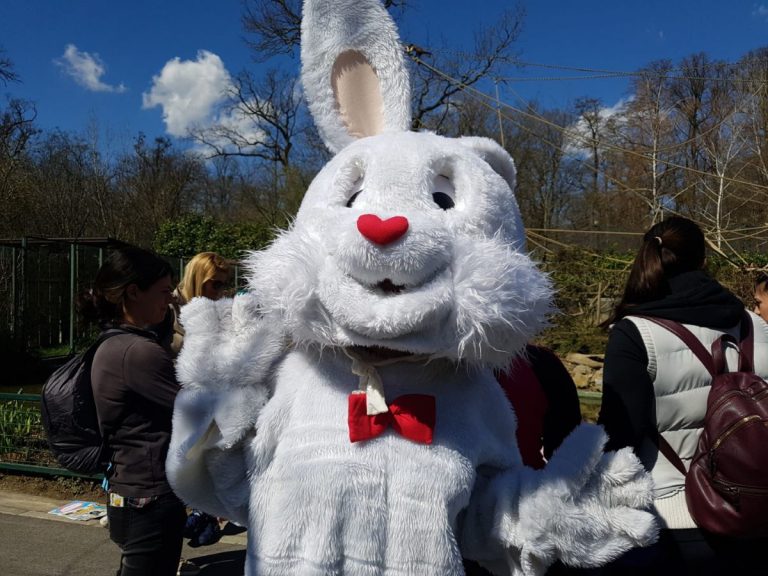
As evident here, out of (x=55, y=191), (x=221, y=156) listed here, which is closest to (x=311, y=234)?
(x=221, y=156)

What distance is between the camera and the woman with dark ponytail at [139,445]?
2309mm

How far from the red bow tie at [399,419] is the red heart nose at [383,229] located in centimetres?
39

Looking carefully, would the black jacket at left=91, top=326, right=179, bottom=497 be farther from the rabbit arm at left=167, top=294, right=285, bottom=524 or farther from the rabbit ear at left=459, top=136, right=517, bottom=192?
the rabbit ear at left=459, top=136, right=517, bottom=192

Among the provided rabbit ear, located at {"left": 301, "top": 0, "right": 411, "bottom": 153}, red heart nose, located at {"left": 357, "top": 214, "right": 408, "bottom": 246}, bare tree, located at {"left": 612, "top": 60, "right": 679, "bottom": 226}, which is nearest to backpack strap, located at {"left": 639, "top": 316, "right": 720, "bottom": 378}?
rabbit ear, located at {"left": 301, "top": 0, "right": 411, "bottom": 153}

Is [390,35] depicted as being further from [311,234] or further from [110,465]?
[110,465]

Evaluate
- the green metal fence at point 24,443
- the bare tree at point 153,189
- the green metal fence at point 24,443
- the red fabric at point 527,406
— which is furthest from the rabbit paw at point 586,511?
the bare tree at point 153,189

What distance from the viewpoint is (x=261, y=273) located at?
54.5 inches

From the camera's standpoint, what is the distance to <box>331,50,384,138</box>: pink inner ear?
5.72 ft

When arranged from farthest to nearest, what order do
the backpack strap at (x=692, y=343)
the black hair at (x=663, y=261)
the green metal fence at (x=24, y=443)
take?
the green metal fence at (x=24, y=443) → the black hair at (x=663, y=261) → the backpack strap at (x=692, y=343)

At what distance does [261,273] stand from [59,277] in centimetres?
1055

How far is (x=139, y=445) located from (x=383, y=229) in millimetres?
1624

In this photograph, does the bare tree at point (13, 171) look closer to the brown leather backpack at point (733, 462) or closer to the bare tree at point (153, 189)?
the bare tree at point (153, 189)

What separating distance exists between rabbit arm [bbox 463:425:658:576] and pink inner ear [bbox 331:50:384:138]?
3.41 feet

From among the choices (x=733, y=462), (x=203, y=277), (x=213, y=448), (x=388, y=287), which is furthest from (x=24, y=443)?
(x=733, y=462)
